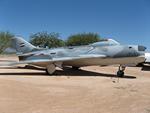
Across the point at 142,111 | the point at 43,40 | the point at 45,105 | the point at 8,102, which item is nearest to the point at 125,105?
the point at 142,111

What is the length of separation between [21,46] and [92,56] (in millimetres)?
8523

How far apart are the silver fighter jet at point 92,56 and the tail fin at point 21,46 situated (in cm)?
320

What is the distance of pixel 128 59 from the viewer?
22.0 metres

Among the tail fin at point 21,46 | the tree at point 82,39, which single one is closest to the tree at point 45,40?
the tree at point 82,39

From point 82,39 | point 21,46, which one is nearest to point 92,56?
point 21,46

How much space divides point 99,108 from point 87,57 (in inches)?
504

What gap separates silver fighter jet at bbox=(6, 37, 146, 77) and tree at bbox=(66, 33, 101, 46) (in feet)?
172

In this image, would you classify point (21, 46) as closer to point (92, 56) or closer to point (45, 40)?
point (92, 56)

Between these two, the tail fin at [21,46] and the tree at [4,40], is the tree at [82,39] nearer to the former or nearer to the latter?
the tree at [4,40]

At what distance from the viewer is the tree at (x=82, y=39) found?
76.4m

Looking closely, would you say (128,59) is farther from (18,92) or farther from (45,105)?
(45,105)

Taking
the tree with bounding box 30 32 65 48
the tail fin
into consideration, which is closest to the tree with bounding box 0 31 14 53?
the tree with bounding box 30 32 65 48

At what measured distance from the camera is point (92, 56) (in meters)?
22.2

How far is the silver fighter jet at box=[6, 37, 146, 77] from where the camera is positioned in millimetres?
21828
